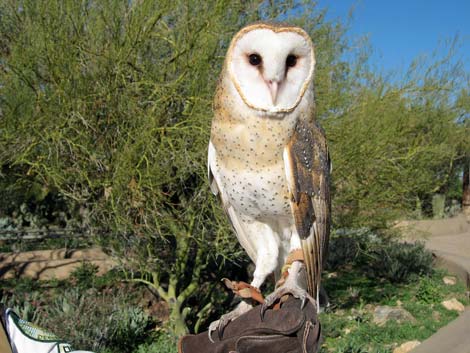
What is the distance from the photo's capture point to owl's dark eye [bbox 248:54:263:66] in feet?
6.66

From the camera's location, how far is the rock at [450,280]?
8.74 m

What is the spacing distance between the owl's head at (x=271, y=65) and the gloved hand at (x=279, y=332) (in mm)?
901

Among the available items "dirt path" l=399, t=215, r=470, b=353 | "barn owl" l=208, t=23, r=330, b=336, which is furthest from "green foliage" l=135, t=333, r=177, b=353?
"barn owl" l=208, t=23, r=330, b=336

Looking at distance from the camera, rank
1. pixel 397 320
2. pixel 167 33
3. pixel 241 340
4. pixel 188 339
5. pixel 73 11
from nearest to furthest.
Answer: pixel 241 340, pixel 188 339, pixel 73 11, pixel 167 33, pixel 397 320

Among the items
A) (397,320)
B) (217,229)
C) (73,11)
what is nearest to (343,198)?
(217,229)

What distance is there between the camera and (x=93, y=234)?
6023mm

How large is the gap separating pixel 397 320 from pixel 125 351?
12.0 feet

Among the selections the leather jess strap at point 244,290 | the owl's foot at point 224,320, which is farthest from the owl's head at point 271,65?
the owl's foot at point 224,320

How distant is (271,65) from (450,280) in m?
8.29

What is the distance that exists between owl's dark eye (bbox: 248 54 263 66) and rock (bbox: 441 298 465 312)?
21.2ft

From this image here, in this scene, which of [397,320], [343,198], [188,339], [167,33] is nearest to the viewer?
[188,339]

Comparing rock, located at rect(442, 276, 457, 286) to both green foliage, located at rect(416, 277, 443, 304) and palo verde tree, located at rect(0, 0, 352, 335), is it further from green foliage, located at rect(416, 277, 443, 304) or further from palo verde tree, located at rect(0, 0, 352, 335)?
palo verde tree, located at rect(0, 0, 352, 335)

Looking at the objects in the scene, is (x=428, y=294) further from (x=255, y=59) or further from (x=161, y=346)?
(x=255, y=59)

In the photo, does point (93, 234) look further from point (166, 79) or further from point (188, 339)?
point (188, 339)
